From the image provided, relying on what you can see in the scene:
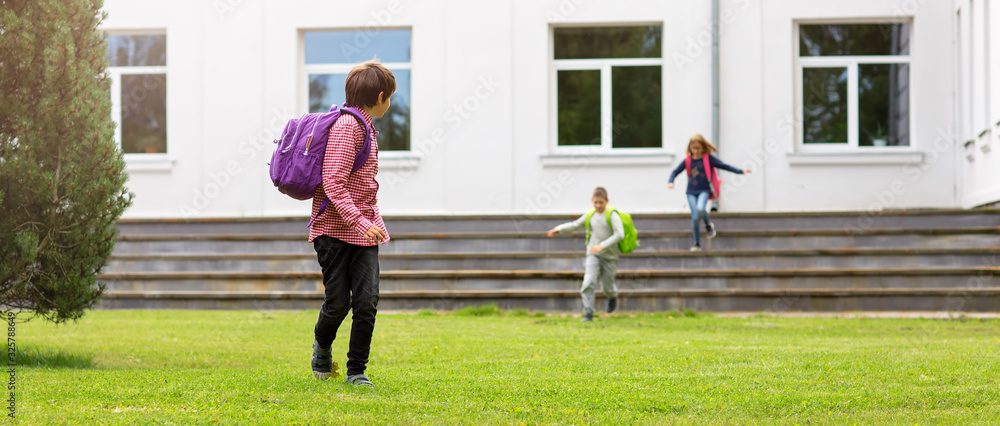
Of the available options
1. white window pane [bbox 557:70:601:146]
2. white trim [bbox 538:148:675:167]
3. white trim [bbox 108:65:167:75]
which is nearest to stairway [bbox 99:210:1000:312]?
white trim [bbox 538:148:675:167]

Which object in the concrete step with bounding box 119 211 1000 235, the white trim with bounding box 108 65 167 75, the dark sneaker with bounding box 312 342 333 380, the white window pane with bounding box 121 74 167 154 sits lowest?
the dark sneaker with bounding box 312 342 333 380

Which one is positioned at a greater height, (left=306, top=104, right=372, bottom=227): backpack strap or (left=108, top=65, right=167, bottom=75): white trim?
(left=108, top=65, right=167, bottom=75): white trim

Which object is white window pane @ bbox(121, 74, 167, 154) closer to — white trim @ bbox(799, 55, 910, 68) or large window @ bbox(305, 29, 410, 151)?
large window @ bbox(305, 29, 410, 151)

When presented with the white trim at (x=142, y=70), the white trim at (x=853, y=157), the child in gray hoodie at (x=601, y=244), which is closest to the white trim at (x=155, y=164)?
the white trim at (x=142, y=70)

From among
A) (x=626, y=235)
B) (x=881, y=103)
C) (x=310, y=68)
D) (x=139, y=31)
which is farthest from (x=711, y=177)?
(x=139, y=31)

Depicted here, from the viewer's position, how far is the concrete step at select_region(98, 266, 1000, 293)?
13617mm

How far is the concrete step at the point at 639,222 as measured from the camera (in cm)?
1514

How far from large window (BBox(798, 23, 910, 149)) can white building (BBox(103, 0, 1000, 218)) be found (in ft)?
0.11

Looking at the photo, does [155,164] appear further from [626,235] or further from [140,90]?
[626,235]

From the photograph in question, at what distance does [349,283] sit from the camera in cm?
557

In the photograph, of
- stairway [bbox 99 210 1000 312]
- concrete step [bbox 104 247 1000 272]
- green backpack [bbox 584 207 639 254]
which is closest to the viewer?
green backpack [bbox 584 207 639 254]

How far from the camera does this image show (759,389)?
18.7 ft

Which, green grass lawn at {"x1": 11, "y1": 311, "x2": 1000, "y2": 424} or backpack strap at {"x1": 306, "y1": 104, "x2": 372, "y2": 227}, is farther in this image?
backpack strap at {"x1": 306, "y1": 104, "x2": 372, "y2": 227}

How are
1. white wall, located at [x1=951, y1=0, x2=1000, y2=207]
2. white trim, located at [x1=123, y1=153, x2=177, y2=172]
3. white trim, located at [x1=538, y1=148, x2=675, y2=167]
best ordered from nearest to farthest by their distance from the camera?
white wall, located at [x1=951, y1=0, x2=1000, y2=207], white trim, located at [x1=538, y1=148, x2=675, y2=167], white trim, located at [x1=123, y1=153, x2=177, y2=172]
